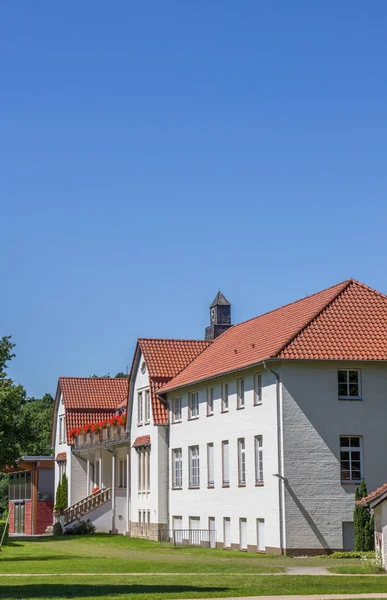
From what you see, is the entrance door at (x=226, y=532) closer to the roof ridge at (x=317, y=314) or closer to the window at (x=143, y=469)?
the roof ridge at (x=317, y=314)

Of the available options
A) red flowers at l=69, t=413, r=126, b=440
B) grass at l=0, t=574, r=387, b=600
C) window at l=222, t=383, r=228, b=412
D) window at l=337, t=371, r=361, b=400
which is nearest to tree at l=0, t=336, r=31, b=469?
red flowers at l=69, t=413, r=126, b=440

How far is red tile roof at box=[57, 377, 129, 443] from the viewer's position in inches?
2677

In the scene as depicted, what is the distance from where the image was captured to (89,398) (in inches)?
2731

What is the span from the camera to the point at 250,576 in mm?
27281

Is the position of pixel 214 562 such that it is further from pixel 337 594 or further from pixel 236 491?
pixel 337 594

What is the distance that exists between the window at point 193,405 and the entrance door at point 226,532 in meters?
5.68

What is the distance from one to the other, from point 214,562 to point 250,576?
594cm

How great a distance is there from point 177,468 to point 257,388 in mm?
10874

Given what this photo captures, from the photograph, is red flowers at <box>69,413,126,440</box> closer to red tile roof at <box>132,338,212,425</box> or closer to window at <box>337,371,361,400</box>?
red tile roof at <box>132,338,212,425</box>

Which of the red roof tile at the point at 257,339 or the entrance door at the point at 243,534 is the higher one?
the red roof tile at the point at 257,339

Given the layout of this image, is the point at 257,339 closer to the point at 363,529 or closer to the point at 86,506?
the point at 363,529

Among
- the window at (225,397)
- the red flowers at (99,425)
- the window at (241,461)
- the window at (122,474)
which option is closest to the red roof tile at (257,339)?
the window at (225,397)

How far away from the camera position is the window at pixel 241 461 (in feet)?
137

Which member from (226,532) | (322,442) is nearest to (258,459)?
(322,442)
